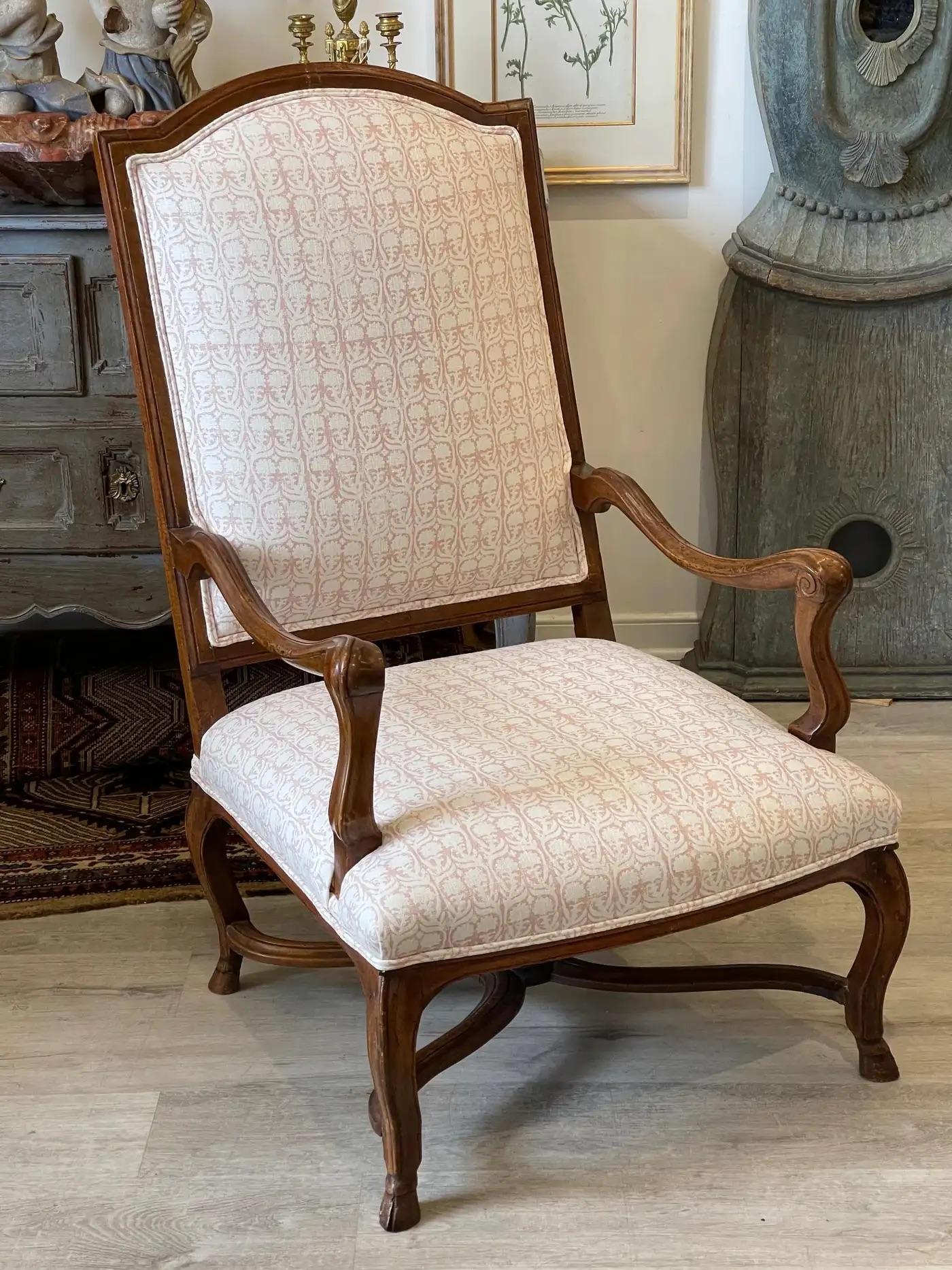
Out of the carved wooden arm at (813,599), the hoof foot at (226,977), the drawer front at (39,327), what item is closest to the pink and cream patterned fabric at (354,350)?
the carved wooden arm at (813,599)

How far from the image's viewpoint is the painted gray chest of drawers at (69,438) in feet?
7.33

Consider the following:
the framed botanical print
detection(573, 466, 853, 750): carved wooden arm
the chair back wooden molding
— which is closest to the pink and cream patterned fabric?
the chair back wooden molding

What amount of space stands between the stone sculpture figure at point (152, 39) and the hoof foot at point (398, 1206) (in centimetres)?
176

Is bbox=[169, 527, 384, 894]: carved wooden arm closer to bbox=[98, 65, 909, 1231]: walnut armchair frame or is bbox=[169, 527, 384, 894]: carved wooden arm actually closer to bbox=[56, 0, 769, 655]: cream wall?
bbox=[98, 65, 909, 1231]: walnut armchair frame

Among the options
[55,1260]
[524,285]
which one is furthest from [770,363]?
[55,1260]

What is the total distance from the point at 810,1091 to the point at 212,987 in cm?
84

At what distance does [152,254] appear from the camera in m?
1.73

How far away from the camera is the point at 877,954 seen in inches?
65.2

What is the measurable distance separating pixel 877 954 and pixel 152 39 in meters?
1.85

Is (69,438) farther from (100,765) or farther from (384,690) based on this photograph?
(384,690)

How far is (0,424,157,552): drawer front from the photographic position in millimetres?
2312

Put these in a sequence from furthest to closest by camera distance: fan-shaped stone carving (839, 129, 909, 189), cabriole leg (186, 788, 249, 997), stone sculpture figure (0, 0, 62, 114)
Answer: fan-shaped stone carving (839, 129, 909, 189), stone sculpture figure (0, 0, 62, 114), cabriole leg (186, 788, 249, 997)

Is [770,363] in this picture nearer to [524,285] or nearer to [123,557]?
[524,285]

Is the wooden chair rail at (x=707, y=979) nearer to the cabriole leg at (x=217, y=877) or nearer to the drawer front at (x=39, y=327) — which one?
the cabriole leg at (x=217, y=877)
